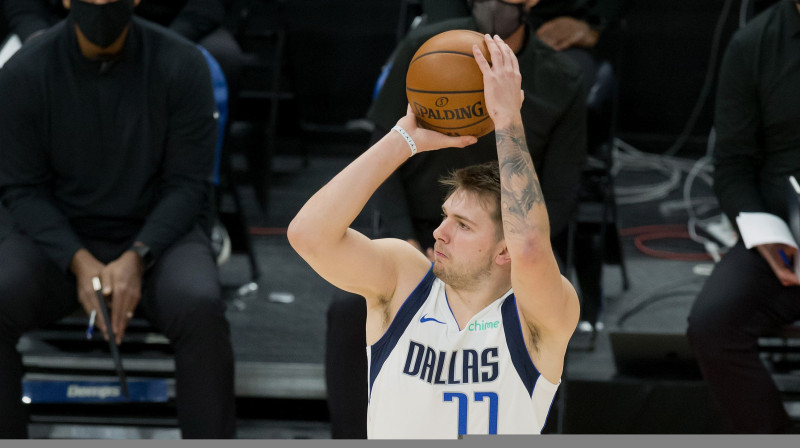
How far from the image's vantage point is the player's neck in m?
2.37

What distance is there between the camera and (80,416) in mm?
3545

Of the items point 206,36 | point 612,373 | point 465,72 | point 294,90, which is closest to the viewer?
point 465,72

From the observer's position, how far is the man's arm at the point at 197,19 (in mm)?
4250

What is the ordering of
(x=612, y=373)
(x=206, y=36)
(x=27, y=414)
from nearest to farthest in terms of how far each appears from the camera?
(x=27, y=414)
(x=612, y=373)
(x=206, y=36)

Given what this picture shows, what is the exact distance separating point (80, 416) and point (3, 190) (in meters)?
0.85

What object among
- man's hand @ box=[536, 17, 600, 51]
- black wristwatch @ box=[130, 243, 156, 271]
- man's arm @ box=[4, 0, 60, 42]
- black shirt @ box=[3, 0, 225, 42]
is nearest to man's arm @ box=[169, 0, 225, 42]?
black shirt @ box=[3, 0, 225, 42]


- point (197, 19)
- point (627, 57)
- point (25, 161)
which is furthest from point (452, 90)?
point (627, 57)

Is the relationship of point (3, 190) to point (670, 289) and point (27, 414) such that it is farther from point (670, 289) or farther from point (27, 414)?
point (670, 289)

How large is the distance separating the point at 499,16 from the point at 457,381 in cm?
135

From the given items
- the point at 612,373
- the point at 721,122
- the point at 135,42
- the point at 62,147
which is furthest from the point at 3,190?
the point at 721,122

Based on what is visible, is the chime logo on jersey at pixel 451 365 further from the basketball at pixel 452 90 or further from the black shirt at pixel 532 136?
the black shirt at pixel 532 136

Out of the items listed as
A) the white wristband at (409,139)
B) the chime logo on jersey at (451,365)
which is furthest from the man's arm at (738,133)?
the white wristband at (409,139)

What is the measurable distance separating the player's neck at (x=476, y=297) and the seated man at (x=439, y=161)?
2.69 feet

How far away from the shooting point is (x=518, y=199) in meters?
2.10
